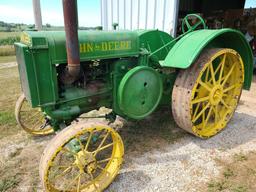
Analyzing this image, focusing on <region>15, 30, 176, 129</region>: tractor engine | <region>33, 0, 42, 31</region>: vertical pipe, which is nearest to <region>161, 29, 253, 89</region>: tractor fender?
<region>15, 30, 176, 129</region>: tractor engine

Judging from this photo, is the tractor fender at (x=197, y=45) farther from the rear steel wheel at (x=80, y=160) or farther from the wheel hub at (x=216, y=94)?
the rear steel wheel at (x=80, y=160)

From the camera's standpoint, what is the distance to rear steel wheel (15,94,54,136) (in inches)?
105

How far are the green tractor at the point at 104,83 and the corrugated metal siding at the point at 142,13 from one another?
1.84 meters

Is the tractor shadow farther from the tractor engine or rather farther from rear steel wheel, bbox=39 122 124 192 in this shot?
the tractor engine

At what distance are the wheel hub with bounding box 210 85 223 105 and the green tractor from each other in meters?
0.01

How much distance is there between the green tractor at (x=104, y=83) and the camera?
6.11 ft

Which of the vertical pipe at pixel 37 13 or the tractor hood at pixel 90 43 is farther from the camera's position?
the vertical pipe at pixel 37 13

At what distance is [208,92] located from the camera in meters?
2.75

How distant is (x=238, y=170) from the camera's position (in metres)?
2.27

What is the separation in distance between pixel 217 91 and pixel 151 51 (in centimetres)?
94

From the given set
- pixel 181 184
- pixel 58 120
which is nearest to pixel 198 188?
pixel 181 184

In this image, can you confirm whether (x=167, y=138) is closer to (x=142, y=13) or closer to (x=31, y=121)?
(x=31, y=121)

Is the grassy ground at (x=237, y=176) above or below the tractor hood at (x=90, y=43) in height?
below

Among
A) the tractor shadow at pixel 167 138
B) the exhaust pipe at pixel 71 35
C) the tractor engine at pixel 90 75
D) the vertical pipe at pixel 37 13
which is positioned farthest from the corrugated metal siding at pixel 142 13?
the exhaust pipe at pixel 71 35
